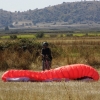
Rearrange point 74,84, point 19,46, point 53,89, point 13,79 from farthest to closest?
point 19,46 → point 13,79 → point 74,84 → point 53,89

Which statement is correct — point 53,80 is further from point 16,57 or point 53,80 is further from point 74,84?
point 16,57

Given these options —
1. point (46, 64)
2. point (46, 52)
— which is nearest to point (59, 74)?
point (46, 52)

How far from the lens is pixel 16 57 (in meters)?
20.0

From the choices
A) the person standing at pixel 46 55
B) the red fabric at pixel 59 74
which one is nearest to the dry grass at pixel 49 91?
the red fabric at pixel 59 74

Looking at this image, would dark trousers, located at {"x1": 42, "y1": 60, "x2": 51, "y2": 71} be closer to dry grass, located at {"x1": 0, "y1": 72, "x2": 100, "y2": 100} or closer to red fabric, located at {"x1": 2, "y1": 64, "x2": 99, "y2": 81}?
red fabric, located at {"x1": 2, "y1": 64, "x2": 99, "y2": 81}

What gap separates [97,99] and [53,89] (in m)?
1.88

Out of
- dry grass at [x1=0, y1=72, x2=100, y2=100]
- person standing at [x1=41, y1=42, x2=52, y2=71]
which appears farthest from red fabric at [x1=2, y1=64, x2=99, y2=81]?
person standing at [x1=41, y1=42, x2=52, y2=71]

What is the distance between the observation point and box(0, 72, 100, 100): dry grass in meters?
8.51

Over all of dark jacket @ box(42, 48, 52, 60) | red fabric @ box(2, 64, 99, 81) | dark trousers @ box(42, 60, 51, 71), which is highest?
dark jacket @ box(42, 48, 52, 60)

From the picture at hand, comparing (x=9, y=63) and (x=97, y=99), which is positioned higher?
(x=97, y=99)

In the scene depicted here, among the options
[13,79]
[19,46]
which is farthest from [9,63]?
[13,79]

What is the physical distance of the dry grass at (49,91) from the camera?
27.9 ft

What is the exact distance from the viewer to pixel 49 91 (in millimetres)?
9680

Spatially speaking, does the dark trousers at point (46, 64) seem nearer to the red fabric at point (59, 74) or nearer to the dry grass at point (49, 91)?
the red fabric at point (59, 74)
